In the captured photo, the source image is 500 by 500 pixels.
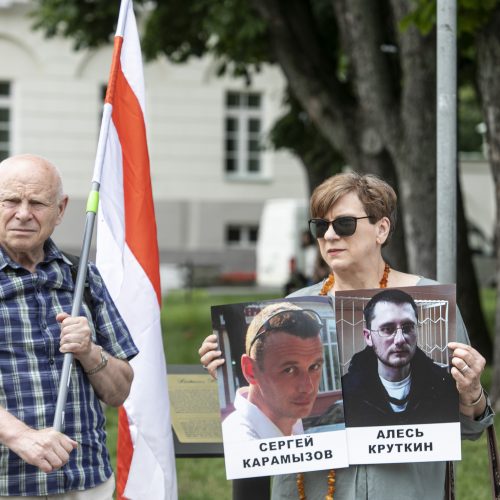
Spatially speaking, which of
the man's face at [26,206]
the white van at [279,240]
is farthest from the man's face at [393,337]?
the white van at [279,240]

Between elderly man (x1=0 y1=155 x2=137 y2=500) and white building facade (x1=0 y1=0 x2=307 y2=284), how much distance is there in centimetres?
2583

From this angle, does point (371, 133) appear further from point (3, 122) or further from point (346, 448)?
point (3, 122)

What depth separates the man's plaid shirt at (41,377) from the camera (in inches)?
136

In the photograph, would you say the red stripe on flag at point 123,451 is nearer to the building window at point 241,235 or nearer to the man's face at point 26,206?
the man's face at point 26,206

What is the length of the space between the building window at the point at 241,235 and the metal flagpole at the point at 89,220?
2734 cm

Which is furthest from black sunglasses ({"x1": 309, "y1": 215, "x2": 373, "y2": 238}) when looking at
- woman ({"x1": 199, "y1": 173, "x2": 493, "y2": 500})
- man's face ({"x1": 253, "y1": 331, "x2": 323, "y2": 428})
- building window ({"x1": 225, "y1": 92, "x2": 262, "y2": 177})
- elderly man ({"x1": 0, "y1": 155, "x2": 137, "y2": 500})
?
building window ({"x1": 225, "y1": 92, "x2": 262, "y2": 177})

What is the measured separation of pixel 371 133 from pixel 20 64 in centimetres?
2034

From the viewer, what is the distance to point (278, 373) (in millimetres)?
3705

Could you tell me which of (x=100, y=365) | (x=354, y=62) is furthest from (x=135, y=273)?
(x=354, y=62)

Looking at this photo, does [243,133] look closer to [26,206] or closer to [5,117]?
[5,117]

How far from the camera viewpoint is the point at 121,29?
4.58 m

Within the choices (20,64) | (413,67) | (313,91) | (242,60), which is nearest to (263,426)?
(413,67)

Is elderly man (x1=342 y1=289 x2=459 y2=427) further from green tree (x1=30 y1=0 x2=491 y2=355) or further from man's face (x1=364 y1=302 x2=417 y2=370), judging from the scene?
green tree (x1=30 y1=0 x2=491 y2=355)

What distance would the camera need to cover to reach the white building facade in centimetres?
3042
